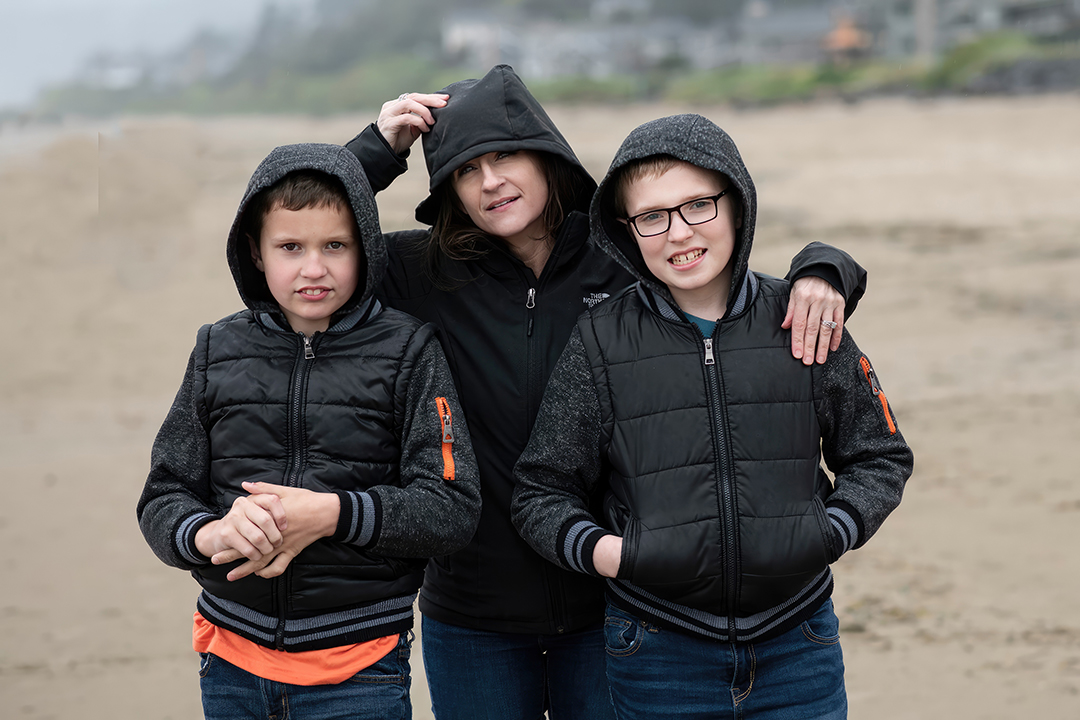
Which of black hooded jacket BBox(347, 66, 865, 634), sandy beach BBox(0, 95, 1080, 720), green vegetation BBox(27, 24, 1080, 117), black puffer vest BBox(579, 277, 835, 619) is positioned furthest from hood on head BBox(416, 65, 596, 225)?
green vegetation BBox(27, 24, 1080, 117)

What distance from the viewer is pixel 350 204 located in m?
2.04

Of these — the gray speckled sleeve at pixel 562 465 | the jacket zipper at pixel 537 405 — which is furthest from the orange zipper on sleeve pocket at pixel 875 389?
the jacket zipper at pixel 537 405

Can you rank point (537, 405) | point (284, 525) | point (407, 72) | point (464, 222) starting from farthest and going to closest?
point (407, 72) < point (464, 222) < point (537, 405) < point (284, 525)

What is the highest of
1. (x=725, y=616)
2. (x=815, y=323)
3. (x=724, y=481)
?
(x=815, y=323)

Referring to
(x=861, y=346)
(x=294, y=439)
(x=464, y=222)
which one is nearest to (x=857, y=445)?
(x=464, y=222)

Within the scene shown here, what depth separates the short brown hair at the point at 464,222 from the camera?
7.34 ft

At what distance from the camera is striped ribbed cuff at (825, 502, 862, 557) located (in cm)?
193

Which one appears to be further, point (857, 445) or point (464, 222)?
point (464, 222)

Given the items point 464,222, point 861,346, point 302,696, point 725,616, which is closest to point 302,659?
point 302,696

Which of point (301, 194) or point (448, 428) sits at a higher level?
point (301, 194)

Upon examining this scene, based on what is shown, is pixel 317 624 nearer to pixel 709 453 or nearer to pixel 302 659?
pixel 302 659

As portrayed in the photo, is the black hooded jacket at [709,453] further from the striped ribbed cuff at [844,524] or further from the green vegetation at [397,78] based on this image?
the green vegetation at [397,78]

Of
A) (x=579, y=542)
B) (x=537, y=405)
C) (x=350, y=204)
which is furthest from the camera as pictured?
(x=537, y=405)

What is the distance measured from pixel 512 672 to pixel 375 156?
1125 millimetres
